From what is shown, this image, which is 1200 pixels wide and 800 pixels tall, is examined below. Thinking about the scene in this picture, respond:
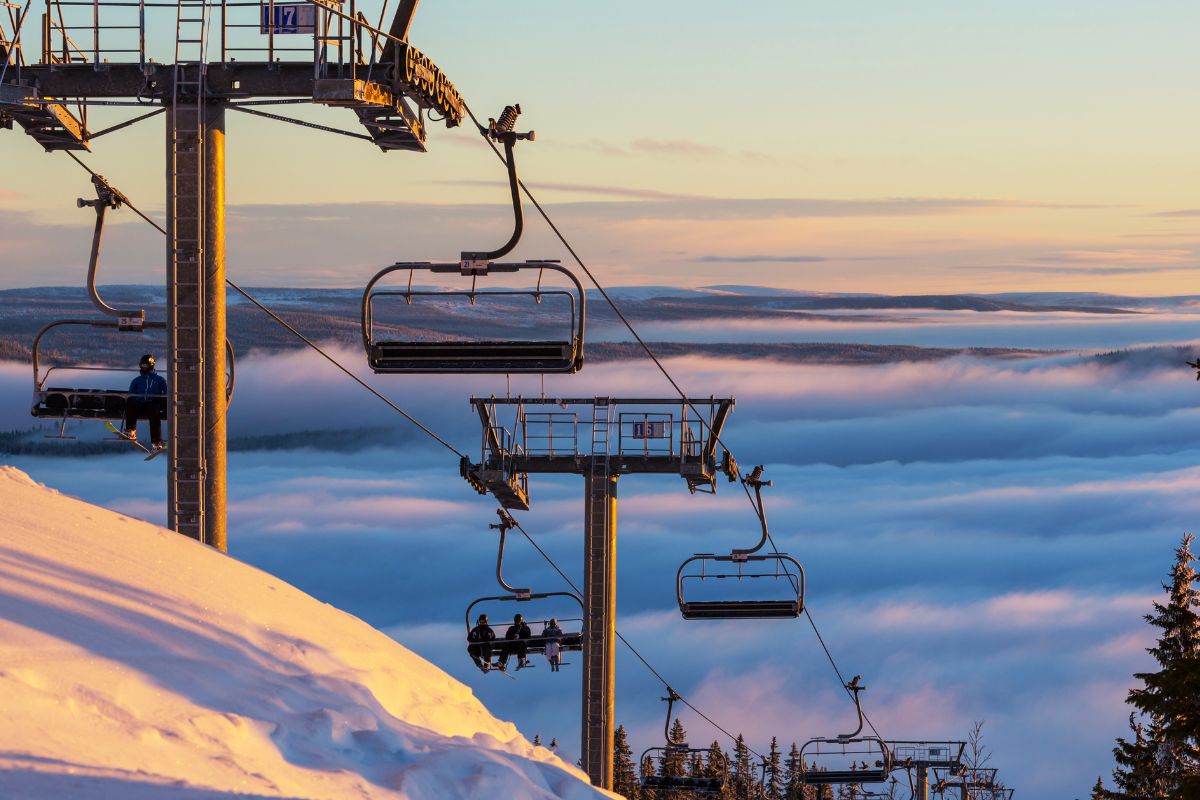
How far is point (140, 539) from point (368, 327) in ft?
13.0

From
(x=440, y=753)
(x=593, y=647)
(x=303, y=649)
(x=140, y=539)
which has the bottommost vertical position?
(x=440, y=753)

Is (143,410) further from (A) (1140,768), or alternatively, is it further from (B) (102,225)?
(A) (1140,768)

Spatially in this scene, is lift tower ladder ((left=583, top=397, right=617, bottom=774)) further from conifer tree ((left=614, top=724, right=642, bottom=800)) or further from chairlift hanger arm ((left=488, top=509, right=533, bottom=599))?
conifer tree ((left=614, top=724, right=642, bottom=800))

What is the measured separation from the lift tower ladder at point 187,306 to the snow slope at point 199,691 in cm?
63

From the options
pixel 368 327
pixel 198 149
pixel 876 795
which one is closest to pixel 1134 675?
pixel 876 795

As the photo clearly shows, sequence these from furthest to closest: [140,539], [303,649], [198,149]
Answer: [198,149] < [140,539] < [303,649]

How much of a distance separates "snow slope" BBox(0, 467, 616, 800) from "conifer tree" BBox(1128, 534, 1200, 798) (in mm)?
13917

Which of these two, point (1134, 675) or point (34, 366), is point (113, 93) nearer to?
point (34, 366)

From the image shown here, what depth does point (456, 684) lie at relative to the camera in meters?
15.6

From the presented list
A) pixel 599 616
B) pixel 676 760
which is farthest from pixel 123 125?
pixel 676 760

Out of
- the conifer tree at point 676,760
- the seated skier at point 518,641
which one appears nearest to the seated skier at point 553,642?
the seated skier at point 518,641

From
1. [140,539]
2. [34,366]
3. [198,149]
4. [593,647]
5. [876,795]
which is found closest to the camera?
[140,539]

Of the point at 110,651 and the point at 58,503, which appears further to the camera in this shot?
the point at 58,503

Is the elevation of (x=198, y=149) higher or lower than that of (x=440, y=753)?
higher
